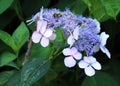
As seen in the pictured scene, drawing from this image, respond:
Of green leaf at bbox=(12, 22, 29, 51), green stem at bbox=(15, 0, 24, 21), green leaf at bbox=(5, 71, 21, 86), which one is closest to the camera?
green leaf at bbox=(5, 71, 21, 86)

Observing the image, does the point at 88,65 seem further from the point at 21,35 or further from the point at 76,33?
the point at 21,35

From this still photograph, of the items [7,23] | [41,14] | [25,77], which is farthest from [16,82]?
[7,23]

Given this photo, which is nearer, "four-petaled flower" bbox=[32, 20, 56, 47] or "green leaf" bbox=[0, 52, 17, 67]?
"four-petaled flower" bbox=[32, 20, 56, 47]

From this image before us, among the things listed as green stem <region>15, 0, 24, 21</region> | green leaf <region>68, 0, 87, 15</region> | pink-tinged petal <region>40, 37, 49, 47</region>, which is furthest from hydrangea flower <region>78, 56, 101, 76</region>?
green stem <region>15, 0, 24, 21</region>

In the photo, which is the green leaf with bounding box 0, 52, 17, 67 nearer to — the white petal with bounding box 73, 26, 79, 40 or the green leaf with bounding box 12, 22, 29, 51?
the green leaf with bounding box 12, 22, 29, 51

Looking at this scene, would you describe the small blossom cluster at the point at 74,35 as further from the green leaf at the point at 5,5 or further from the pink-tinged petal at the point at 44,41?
the green leaf at the point at 5,5

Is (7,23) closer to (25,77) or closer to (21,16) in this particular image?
(21,16)
